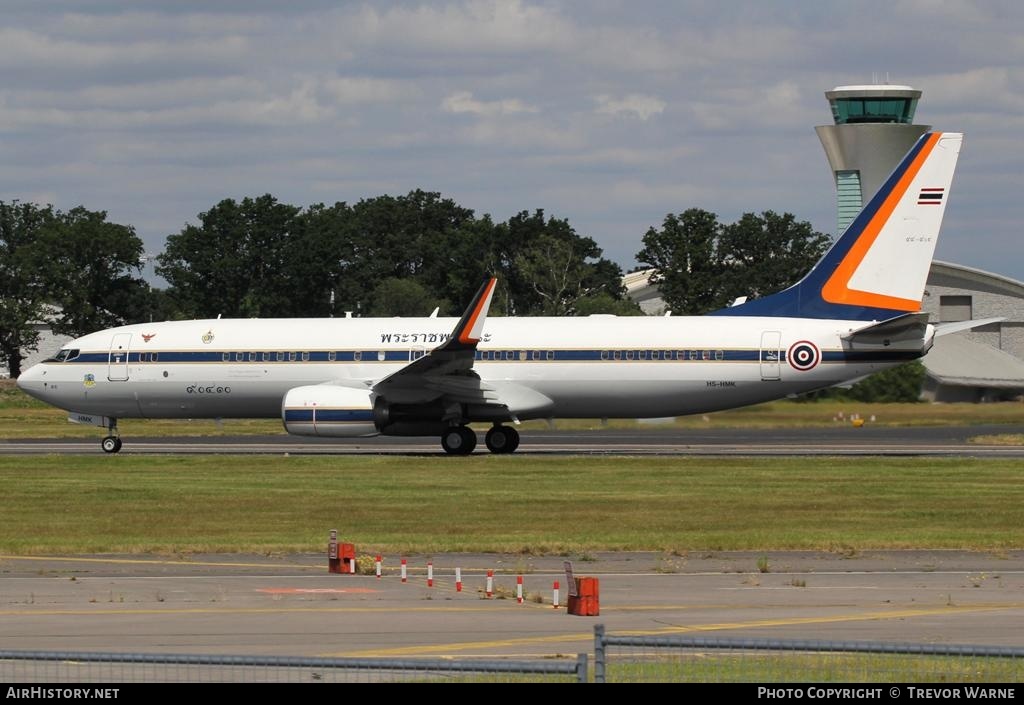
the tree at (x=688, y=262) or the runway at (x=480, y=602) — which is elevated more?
the tree at (x=688, y=262)

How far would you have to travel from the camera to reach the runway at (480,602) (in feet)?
51.7

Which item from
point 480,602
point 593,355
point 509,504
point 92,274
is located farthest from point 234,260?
point 480,602

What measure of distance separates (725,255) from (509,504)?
3665 inches

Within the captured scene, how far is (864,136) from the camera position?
3696 inches

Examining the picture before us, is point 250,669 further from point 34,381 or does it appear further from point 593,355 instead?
point 34,381

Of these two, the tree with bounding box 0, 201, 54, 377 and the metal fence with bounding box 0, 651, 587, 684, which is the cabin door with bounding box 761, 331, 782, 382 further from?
the tree with bounding box 0, 201, 54, 377

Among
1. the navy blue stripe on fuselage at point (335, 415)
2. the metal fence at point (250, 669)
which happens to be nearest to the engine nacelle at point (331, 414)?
the navy blue stripe on fuselage at point (335, 415)

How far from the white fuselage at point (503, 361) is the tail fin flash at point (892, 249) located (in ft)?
2.79

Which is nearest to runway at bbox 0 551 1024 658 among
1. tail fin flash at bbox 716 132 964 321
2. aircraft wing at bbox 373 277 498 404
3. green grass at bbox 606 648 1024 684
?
green grass at bbox 606 648 1024 684

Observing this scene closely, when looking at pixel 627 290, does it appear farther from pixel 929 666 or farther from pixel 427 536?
pixel 929 666

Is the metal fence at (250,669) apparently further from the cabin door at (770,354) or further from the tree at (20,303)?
the tree at (20,303)

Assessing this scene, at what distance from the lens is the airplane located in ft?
138

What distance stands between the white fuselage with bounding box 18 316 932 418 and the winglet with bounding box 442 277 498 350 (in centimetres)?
297
